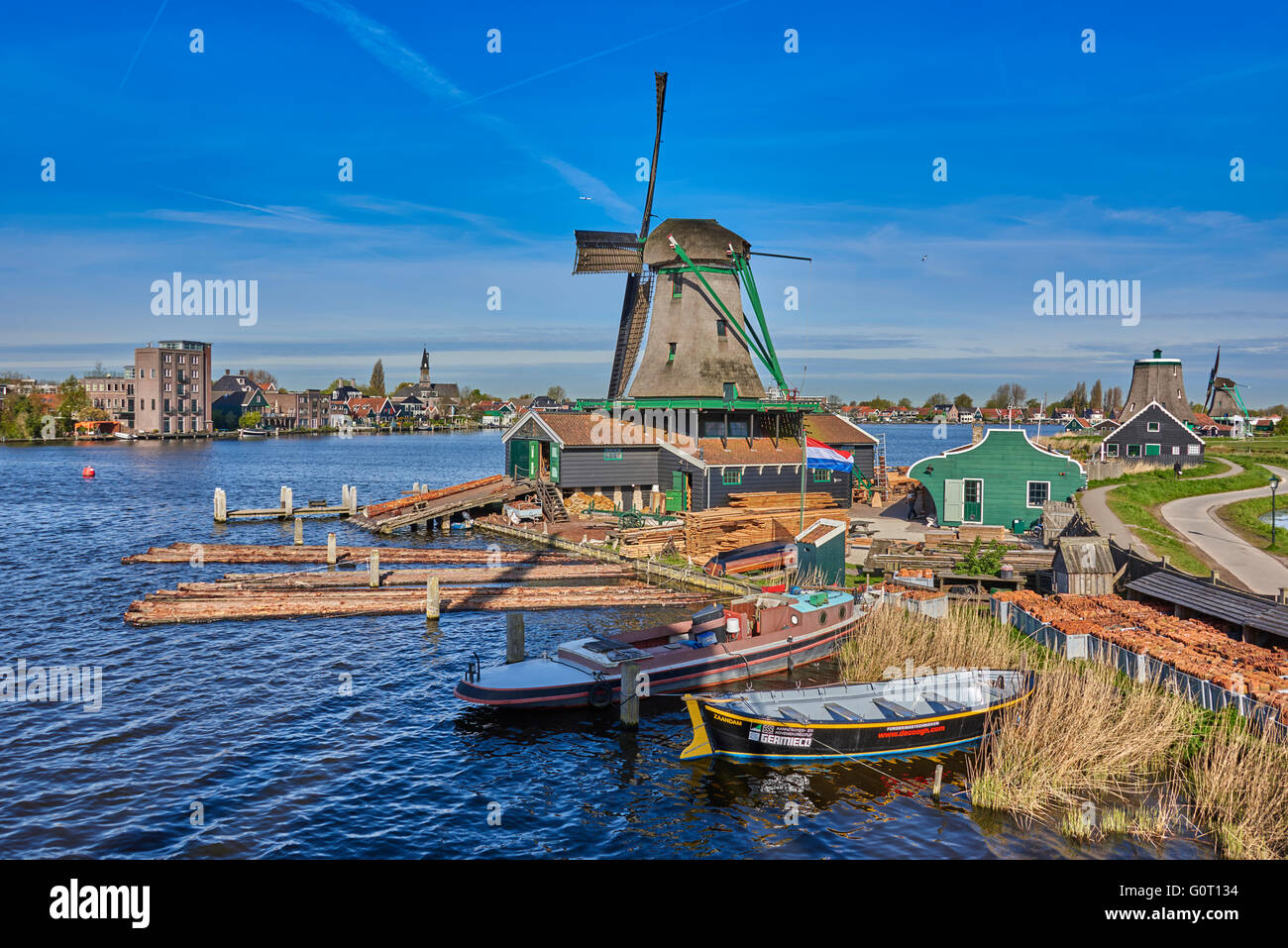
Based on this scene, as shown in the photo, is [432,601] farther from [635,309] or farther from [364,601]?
[635,309]

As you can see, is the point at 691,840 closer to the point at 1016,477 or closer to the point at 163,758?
the point at 163,758

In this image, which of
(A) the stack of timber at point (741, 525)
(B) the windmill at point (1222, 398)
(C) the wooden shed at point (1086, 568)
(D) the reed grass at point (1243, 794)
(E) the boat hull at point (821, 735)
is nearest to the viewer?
(D) the reed grass at point (1243, 794)

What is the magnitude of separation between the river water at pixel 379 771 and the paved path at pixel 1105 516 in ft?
67.3

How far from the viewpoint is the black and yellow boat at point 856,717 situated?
21172 millimetres

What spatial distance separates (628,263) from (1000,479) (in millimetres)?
29197

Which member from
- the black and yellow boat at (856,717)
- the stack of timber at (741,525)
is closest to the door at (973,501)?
the stack of timber at (741,525)

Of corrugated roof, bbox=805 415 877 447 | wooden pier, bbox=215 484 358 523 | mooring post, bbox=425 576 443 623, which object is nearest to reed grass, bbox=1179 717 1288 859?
mooring post, bbox=425 576 443 623

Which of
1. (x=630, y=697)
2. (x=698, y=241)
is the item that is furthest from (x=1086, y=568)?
(x=698, y=241)

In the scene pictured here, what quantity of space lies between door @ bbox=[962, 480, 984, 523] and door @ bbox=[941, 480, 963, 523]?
0.20 m

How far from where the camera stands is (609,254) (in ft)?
Result: 202

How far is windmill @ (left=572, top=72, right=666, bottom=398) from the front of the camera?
200 feet

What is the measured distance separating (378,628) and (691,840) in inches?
772

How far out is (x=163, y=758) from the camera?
2156cm

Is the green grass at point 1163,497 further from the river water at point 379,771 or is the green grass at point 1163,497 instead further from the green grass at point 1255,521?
the river water at point 379,771
